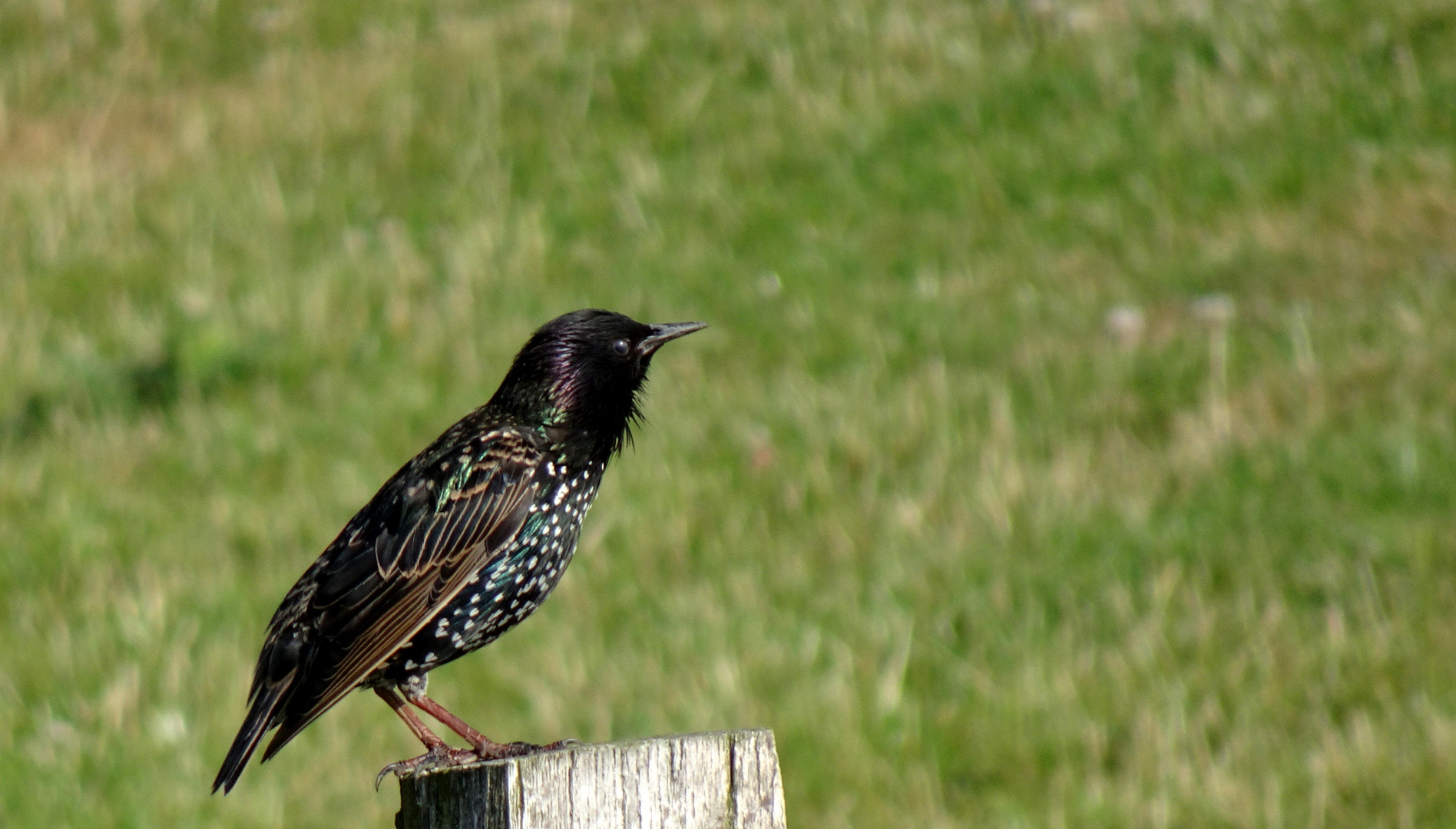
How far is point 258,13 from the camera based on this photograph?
1188cm

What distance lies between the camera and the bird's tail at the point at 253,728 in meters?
3.86

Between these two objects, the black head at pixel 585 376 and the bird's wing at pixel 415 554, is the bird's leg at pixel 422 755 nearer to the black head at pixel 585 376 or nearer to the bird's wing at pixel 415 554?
the bird's wing at pixel 415 554

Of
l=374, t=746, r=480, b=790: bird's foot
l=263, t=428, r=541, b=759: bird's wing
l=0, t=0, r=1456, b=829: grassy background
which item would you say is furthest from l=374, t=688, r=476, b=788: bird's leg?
l=0, t=0, r=1456, b=829: grassy background

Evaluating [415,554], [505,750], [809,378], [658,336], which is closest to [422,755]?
[505,750]

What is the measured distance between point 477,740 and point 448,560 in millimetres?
416

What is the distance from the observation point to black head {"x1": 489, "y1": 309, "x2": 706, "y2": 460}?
4414mm

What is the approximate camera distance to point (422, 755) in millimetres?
4047

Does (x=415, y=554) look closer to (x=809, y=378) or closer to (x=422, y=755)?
(x=422, y=755)

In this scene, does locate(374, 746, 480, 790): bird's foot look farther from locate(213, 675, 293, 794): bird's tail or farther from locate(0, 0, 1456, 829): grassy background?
locate(0, 0, 1456, 829): grassy background

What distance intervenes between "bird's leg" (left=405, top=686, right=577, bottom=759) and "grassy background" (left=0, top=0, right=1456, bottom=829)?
1.06 meters

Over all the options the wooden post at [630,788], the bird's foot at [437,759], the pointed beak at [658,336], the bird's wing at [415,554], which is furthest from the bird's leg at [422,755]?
the pointed beak at [658,336]

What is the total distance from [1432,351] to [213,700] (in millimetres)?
4437

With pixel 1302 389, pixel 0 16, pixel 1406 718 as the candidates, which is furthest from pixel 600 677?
pixel 0 16

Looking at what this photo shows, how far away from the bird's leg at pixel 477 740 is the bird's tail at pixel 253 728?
1.03 feet
